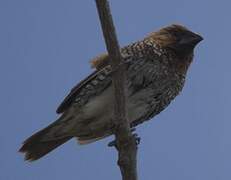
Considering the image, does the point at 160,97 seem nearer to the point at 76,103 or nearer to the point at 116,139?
the point at 76,103

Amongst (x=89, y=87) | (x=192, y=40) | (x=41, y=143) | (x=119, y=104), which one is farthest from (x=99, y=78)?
(x=119, y=104)

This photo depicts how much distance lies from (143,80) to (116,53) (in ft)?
5.64

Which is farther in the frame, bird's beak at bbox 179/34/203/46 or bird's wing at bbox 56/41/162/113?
bird's beak at bbox 179/34/203/46

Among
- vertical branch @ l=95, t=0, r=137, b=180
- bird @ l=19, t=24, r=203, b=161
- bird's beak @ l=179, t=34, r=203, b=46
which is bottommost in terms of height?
vertical branch @ l=95, t=0, r=137, b=180

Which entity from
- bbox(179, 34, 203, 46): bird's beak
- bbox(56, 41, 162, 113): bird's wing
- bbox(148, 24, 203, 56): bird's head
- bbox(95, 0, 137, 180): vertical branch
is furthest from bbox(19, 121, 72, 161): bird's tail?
bbox(95, 0, 137, 180): vertical branch

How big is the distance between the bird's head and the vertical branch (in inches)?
80.4

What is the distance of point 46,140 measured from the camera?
7496mm

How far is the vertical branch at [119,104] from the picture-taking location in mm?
5070

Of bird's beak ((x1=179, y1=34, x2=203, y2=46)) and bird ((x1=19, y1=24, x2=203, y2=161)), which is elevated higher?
bird's beak ((x1=179, y1=34, x2=203, y2=46))

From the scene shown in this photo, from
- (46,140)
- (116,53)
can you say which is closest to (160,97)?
(46,140)

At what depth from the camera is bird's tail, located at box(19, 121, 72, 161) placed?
7457mm

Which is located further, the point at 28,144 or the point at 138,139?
the point at 28,144

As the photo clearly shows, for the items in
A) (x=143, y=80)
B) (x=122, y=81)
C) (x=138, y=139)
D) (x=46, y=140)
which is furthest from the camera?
(x=46, y=140)

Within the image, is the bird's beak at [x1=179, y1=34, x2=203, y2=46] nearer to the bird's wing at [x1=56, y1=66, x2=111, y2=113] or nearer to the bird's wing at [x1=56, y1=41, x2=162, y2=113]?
the bird's wing at [x1=56, y1=41, x2=162, y2=113]
